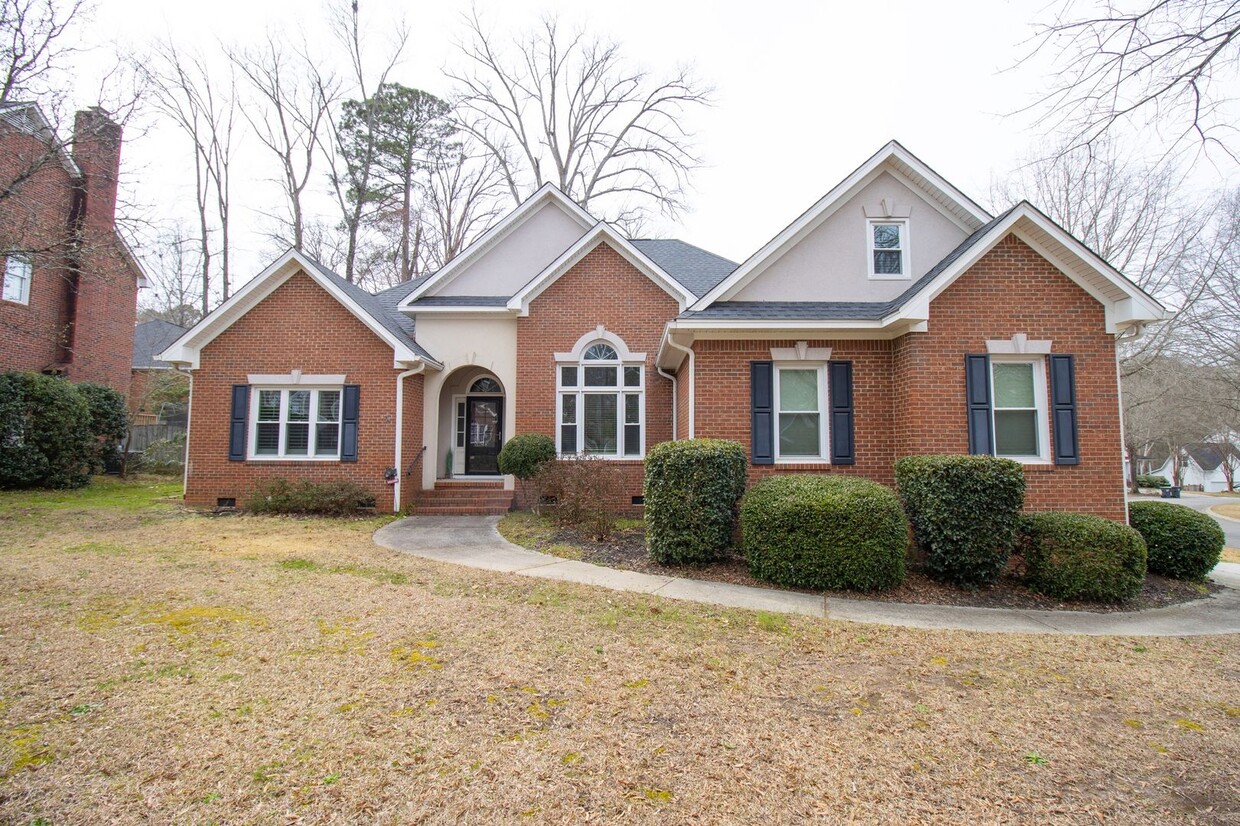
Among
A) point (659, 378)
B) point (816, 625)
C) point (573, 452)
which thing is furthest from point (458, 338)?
point (816, 625)

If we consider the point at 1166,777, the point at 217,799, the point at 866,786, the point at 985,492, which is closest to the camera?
the point at 217,799

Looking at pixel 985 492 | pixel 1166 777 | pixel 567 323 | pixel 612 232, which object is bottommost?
pixel 1166 777

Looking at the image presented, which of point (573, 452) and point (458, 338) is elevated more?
point (458, 338)

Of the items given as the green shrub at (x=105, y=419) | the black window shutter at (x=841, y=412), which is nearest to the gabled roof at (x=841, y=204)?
the black window shutter at (x=841, y=412)

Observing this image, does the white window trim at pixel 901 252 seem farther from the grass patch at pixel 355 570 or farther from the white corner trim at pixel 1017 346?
the grass patch at pixel 355 570

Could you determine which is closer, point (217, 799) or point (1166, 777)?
point (217, 799)

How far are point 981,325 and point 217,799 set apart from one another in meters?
9.74

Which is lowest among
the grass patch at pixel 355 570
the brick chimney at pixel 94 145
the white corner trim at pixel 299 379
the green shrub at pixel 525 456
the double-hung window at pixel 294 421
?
the grass patch at pixel 355 570

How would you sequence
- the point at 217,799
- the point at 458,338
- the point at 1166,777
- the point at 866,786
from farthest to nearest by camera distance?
the point at 458,338, the point at 1166,777, the point at 866,786, the point at 217,799

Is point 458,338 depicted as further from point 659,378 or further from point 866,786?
point 866,786

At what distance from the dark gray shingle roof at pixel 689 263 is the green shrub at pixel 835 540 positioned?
287 inches

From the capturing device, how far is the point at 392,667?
4098 millimetres

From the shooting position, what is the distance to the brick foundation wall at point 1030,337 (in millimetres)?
8312

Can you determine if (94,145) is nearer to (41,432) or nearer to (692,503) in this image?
(41,432)
